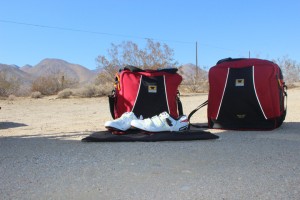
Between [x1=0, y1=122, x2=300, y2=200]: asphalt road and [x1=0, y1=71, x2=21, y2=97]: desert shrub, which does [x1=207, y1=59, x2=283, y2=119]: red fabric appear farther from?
[x1=0, y1=71, x2=21, y2=97]: desert shrub

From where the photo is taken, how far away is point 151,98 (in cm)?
572

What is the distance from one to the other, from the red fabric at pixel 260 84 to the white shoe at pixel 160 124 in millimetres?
871

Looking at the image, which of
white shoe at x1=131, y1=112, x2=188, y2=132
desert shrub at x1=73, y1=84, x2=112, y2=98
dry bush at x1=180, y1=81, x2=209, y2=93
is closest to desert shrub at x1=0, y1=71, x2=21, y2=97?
desert shrub at x1=73, y1=84, x2=112, y2=98

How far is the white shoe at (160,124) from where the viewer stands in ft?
16.3

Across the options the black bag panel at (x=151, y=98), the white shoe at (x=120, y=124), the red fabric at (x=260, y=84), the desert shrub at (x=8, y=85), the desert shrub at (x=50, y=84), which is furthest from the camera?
the desert shrub at (x=50, y=84)

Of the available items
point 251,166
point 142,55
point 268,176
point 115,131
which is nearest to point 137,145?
point 115,131

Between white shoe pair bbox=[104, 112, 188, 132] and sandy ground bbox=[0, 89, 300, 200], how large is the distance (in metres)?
0.53

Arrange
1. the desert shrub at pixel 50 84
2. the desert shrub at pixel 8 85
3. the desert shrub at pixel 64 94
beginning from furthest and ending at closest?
1. the desert shrub at pixel 50 84
2. the desert shrub at pixel 8 85
3. the desert shrub at pixel 64 94

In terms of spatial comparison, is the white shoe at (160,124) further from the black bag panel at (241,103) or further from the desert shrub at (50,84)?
the desert shrub at (50,84)

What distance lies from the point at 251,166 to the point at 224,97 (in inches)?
96.5

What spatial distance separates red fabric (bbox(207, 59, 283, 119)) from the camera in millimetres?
5504

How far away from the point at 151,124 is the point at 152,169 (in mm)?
1781

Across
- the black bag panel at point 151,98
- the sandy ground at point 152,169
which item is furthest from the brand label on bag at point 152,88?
the sandy ground at point 152,169

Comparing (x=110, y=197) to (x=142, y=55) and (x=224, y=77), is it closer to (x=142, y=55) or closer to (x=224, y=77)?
(x=224, y=77)
